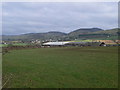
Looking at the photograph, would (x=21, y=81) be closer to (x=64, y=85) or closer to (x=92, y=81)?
(x=64, y=85)

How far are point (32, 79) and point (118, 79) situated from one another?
882 centimetres

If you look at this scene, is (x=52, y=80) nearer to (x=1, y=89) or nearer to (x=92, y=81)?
(x=92, y=81)

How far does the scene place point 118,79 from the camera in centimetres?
1599

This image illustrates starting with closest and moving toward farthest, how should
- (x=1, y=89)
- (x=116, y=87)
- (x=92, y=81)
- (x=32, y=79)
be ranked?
1. (x=1, y=89)
2. (x=116, y=87)
3. (x=92, y=81)
4. (x=32, y=79)

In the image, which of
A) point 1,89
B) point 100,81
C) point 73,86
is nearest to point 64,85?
point 73,86

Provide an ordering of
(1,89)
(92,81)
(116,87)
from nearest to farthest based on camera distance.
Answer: (1,89)
(116,87)
(92,81)

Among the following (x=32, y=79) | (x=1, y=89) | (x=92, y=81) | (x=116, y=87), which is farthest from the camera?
(x=32, y=79)

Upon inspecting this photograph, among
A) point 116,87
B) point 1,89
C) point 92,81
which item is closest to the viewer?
point 1,89

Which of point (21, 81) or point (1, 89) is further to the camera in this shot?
point (21, 81)

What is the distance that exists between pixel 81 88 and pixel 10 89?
5923 millimetres

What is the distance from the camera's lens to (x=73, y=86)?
1377 cm

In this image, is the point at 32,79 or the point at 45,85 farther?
the point at 32,79

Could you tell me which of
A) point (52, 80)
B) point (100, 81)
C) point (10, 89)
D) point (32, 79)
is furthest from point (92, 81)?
point (10, 89)

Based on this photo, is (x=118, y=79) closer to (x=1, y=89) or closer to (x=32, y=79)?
(x=32, y=79)
